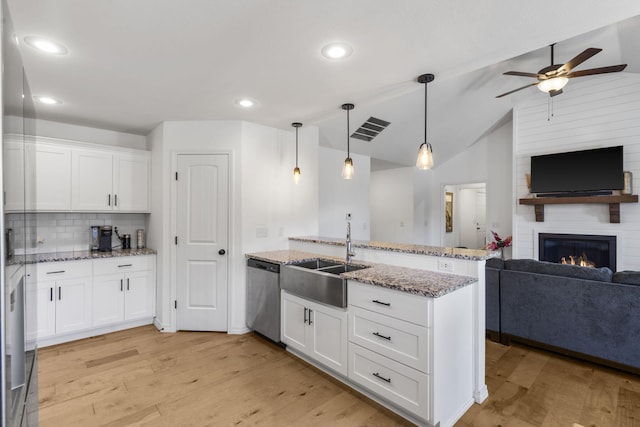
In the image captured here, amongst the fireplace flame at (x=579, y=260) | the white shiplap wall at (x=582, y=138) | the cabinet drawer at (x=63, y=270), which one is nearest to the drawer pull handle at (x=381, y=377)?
the cabinet drawer at (x=63, y=270)

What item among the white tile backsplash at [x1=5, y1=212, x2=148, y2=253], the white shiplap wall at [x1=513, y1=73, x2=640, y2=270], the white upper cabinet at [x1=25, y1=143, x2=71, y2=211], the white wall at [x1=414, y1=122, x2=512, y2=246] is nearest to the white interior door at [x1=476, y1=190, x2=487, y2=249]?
the white wall at [x1=414, y1=122, x2=512, y2=246]

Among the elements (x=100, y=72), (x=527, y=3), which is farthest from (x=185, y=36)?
(x=527, y=3)

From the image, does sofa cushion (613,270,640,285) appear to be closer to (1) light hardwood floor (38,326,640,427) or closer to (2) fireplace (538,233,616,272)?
(1) light hardwood floor (38,326,640,427)

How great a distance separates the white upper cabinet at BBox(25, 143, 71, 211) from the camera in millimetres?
3330

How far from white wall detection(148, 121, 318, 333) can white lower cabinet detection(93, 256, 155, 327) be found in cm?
18

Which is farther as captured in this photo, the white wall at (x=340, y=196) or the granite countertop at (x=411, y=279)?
the white wall at (x=340, y=196)

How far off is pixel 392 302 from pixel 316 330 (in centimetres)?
88

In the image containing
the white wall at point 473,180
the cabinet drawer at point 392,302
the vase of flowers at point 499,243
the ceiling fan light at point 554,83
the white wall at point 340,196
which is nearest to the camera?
the cabinet drawer at point 392,302

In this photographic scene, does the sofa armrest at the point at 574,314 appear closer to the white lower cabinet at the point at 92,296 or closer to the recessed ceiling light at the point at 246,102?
the recessed ceiling light at the point at 246,102

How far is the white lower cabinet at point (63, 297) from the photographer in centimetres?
318

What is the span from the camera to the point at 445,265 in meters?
2.45

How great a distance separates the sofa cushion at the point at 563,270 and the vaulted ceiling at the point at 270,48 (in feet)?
6.28

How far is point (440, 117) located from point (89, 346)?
214 inches

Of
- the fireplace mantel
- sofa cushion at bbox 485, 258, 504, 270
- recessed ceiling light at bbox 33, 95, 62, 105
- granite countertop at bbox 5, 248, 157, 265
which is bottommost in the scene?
sofa cushion at bbox 485, 258, 504, 270
